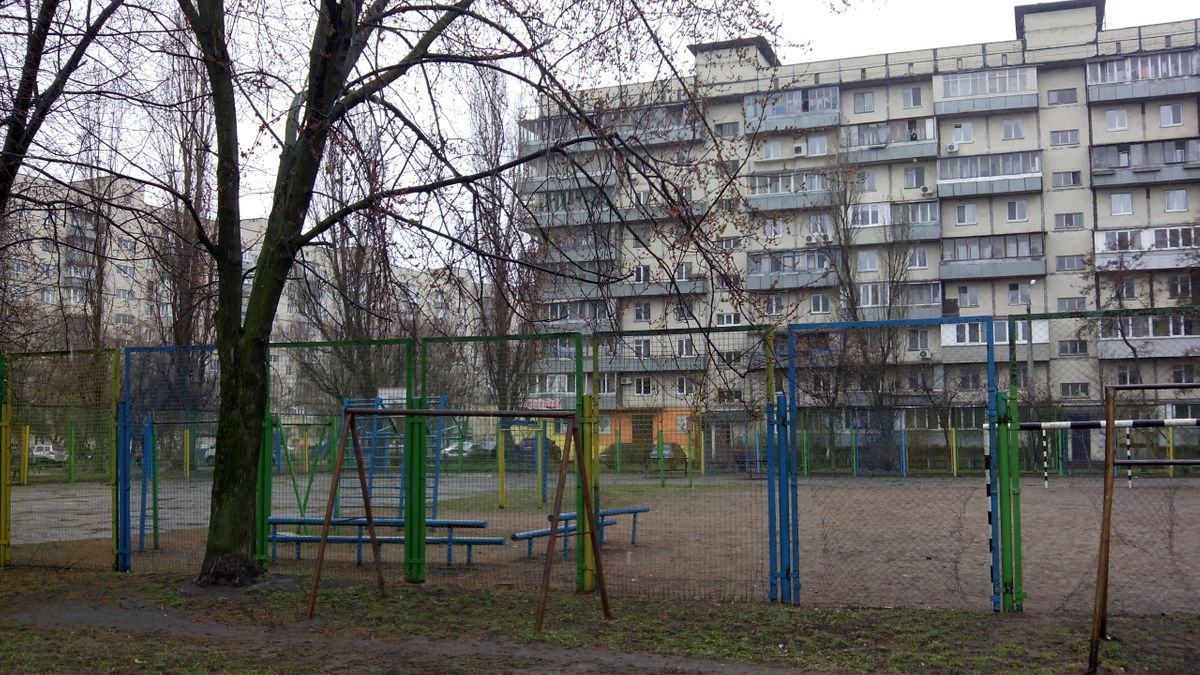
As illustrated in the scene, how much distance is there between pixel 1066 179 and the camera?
191ft

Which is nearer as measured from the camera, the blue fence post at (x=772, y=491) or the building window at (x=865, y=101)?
the blue fence post at (x=772, y=491)

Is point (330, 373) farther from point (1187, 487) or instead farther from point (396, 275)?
point (1187, 487)

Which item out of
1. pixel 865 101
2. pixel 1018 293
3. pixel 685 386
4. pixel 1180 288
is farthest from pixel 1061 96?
pixel 685 386

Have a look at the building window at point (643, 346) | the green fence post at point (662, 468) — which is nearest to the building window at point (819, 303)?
the green fence post at point (662, 468)

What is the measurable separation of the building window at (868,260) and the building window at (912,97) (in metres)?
9.29

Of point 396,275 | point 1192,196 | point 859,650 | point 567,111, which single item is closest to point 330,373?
point 396,275

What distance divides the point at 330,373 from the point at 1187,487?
14.1m

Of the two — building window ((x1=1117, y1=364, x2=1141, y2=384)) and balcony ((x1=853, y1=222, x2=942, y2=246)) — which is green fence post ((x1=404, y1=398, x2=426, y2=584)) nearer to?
building window ((x1=1117, y1=364, x2=1141, y2=384))

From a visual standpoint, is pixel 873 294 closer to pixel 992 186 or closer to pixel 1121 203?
pixel 992 186

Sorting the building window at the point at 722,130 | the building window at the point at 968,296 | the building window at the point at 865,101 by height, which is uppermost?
the building window at the point at 865,101

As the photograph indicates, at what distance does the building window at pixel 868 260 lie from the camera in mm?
57281

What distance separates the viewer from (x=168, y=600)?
9.78m

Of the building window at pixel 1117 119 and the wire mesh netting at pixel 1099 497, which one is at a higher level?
the building window at pixel 1117 119

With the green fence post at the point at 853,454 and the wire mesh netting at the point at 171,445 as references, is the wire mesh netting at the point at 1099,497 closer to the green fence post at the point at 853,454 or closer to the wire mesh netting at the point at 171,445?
the green fence post at the point at 853,454
